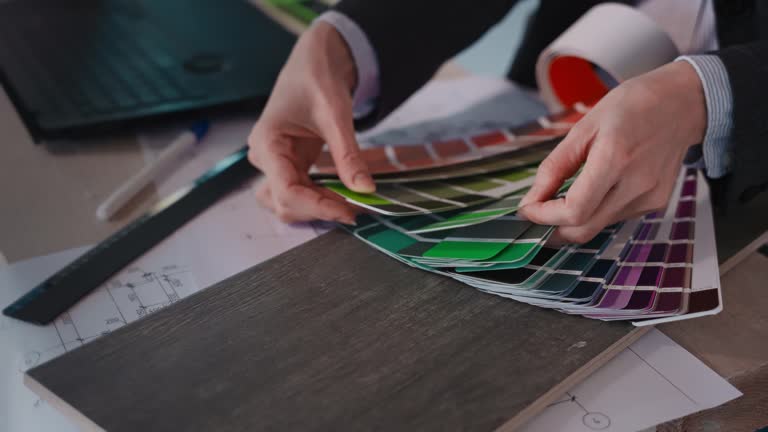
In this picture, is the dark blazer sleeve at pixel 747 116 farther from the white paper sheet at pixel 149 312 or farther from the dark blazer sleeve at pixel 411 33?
the dark blazer sleeve at pixel 411 33

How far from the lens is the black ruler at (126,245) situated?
2.24 feet

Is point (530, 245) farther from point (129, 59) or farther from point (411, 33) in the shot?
point (129, 59)

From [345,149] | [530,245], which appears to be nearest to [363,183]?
[345,149]

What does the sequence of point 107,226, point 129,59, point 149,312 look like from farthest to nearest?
point 129,59, point 107,226, point 149,312

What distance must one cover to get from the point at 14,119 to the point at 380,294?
2.11ft

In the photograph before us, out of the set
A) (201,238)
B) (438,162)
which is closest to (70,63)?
(201,238)

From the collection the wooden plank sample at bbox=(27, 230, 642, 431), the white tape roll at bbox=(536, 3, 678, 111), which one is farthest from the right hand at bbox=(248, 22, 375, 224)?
the white tape roll at bbox=(536, 3, 678, 111)

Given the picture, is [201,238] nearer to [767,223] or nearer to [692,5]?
[767,223]

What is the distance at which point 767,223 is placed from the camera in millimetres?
763

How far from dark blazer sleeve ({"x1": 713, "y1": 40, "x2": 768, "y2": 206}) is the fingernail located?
387mm

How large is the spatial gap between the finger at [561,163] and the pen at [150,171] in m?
0.50

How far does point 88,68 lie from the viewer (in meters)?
1.05

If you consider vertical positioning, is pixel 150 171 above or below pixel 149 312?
above

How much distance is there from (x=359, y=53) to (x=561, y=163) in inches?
13.9
